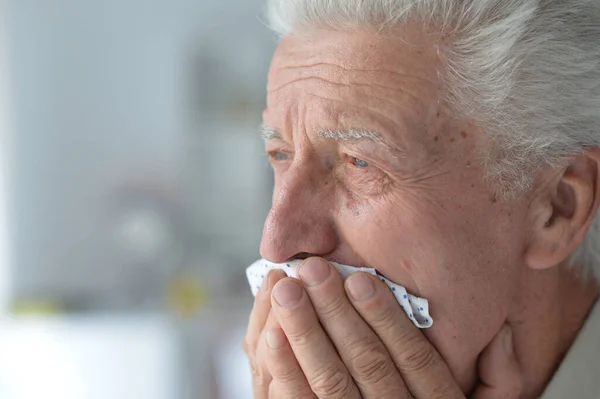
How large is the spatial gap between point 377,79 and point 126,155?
3.10m

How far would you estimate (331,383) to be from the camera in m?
1.20

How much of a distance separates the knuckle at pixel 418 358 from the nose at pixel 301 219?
0.21m

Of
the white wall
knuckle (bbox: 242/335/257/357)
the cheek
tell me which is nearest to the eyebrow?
the cheek

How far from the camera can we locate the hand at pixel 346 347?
3.83 feet

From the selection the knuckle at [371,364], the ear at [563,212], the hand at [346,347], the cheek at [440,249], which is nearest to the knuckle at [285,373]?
the hand at [346,347]

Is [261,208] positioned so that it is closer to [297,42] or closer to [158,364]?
[158,364]

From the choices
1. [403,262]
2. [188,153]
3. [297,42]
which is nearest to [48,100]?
[188,153]

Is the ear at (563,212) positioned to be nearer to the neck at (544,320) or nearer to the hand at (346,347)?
the neck at (544,320)

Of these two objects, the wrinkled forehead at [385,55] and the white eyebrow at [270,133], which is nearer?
the wrinkled forehead at [385,55]

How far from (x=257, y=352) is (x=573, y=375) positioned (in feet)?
1.92

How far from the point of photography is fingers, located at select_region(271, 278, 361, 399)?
3.83 feet

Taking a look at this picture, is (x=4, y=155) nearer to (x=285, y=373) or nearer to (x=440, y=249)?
(x=285, y=373)

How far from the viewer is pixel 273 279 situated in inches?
49.3

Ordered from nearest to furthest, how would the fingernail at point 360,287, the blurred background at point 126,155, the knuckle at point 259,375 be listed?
the fingernail at point 360,287 < the knuckle at point 259,375 < the blurred background at point 126,155
